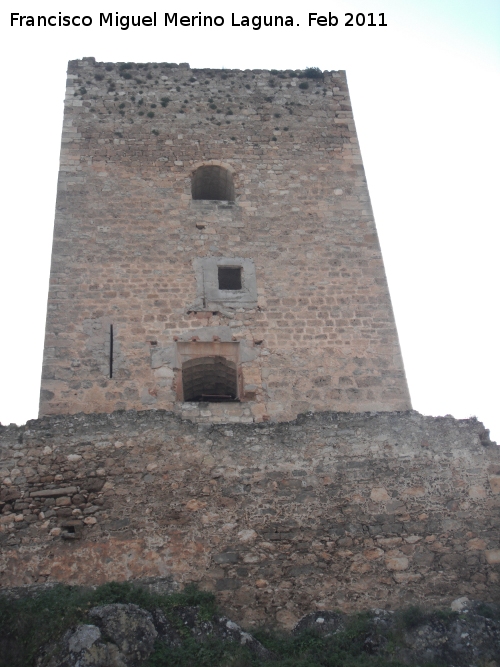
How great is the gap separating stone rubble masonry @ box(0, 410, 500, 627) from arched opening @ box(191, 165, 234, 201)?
653 cm

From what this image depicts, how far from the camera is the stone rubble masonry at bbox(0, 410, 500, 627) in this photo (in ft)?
25.4

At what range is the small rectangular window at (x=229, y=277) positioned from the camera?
1258 centimetres

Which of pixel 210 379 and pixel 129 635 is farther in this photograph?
pixel 210 379

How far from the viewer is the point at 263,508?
8188 millimetres

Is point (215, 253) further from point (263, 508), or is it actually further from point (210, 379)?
point (263, 508)

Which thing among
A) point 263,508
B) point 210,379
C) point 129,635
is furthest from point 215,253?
point 129,635

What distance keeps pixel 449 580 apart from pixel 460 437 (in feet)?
5.99

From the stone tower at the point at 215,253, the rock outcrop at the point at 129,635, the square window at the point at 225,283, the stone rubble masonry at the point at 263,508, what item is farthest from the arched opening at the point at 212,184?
the rock outcrop at the point at 129,635

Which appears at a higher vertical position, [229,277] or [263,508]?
[229,277]

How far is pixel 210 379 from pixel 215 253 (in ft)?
7.49

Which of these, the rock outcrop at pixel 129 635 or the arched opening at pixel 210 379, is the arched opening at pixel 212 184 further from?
the rock outcrop at pixel 129 635

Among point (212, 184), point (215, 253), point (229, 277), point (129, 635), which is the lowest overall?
point (129, 635)

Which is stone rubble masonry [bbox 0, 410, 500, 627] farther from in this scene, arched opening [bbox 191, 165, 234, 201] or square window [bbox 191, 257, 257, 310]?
arched opening [bbox 191, 165, 234, 201]

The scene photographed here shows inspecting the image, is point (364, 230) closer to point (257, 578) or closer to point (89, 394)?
point (89, 394)
